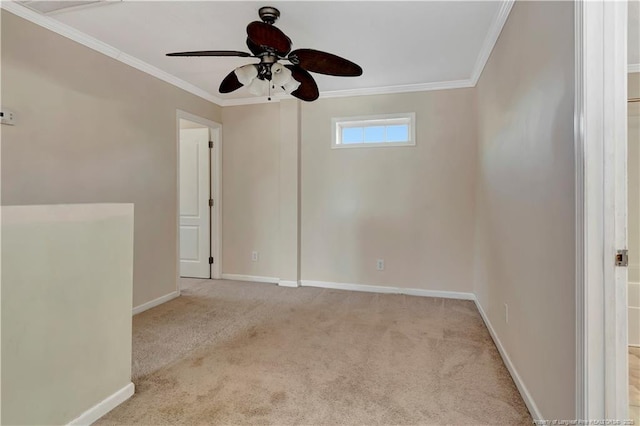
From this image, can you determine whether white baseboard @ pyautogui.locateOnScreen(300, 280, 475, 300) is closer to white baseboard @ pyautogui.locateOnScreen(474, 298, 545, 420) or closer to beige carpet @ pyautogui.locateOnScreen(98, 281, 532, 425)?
beige carpet @ pyautogui.locateOnScreen(98, 281, 532, 425)

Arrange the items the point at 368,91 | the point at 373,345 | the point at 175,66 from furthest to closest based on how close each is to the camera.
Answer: the point at 368,91 → the point at 175,66 → the point at 373,345

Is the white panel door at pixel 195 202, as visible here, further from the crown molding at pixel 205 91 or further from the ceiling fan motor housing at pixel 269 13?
the ceiling fan motor housing at pixel 269 13

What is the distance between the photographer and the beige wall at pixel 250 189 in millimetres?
4309

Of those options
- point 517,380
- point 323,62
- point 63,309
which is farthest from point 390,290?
point 63,309

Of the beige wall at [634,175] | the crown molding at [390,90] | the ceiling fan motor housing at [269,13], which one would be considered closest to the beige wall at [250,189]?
the crown molding at [390,90]

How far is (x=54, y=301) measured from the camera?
4.76ft

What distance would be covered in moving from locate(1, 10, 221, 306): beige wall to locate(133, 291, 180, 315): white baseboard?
2.2 inches

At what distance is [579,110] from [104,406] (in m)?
2.57

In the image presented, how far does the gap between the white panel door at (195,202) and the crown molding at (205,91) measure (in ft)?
2.26

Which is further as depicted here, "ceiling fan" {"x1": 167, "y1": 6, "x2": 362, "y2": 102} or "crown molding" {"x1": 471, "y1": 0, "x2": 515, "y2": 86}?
"crown molding" {"x1": 471, "y1": 0, "x2": 515, "y2": 86}

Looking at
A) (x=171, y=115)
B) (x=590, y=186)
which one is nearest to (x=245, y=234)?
(x=171, y=115)

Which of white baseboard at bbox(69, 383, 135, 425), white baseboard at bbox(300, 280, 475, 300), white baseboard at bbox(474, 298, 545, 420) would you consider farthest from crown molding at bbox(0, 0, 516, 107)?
white baseboard at bbox(69, 383, 135, 425)

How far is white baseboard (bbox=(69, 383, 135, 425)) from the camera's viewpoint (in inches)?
62.4

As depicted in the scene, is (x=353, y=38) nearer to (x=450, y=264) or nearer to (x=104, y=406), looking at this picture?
(x=450, y=264)
